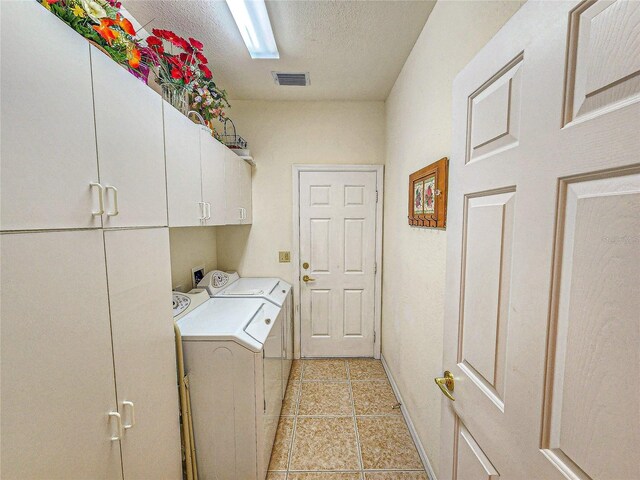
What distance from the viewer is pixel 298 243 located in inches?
107

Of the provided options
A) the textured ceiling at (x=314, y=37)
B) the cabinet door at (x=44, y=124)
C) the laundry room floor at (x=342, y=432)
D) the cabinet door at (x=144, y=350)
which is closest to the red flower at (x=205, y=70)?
the textured ceiling at (x=314, y=37)

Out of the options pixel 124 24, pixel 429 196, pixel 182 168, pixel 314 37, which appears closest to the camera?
pixel 124 24

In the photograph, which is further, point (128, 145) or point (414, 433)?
point (414, 433)

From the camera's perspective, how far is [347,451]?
1.70 metres

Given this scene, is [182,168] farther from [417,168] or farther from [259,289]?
[417,168]

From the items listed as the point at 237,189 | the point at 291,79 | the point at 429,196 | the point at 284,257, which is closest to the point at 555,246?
the point at 429,196

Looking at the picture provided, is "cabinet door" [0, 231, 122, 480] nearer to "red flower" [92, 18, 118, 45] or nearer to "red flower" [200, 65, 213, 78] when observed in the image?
"red flower" [92, 18, 118, 45]

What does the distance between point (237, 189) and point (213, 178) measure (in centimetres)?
49

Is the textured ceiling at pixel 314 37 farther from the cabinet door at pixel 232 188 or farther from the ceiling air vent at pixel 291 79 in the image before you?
the cabinet door at pixel 232 188

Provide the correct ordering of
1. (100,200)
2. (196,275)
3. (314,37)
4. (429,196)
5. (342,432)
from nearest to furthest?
(100,200), (429,196), (314,37), (342,432), (196,275)

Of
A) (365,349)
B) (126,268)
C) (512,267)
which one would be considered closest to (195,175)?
(126,268)

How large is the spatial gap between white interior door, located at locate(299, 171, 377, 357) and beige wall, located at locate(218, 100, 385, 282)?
7.5 inches

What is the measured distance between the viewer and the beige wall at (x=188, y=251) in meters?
1.92

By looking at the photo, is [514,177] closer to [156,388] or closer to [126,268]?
[126,268]
